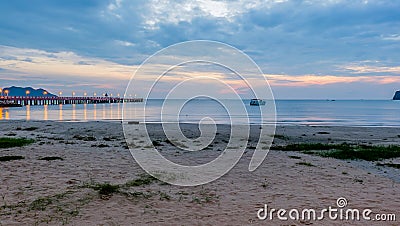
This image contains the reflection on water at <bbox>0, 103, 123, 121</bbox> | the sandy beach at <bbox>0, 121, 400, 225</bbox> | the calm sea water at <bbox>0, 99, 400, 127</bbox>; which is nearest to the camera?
the sandy beach at <bbox>0, 121, 400, 225</bbox>

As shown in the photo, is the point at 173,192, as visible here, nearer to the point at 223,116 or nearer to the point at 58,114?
the point at 223,116

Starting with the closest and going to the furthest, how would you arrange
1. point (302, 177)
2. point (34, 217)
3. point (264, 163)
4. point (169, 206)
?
point (34, 217), point (169, 206), point (302, 177), point (264, 163)

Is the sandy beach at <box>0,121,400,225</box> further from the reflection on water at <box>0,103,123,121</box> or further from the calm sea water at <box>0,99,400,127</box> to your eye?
the reflection on water at <box>0,103,123,121</box>

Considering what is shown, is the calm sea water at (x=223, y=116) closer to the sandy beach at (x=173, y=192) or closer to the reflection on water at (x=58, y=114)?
the reflection on water at (x=58, y=114)

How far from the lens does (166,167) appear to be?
574 inches

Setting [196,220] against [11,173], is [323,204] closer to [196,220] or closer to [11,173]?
[196,220]

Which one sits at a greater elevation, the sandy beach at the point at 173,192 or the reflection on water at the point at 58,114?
the sandy beach at the point at 173,192

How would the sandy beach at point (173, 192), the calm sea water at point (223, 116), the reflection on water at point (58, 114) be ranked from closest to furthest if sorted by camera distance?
the sandy beach at point (173, 192)
the calm sea water at point (223, 116)
the reflection on water at point (58, 114)

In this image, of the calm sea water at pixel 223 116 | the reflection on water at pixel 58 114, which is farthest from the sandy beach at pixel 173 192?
the reflection on water at pixel 58 114

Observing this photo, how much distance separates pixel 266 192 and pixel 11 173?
31.4 ft

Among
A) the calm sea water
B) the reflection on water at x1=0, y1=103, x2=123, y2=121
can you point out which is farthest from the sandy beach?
the reflection on water at x1=0, y1=103, x2=123, y2=121

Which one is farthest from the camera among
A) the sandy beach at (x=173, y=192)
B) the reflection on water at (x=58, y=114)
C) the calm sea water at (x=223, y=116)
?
the reflection on water at (x=58, y=114)

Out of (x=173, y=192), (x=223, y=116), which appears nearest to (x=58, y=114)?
(x=223, y=116)

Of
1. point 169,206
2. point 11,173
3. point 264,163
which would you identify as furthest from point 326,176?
point 11,173
